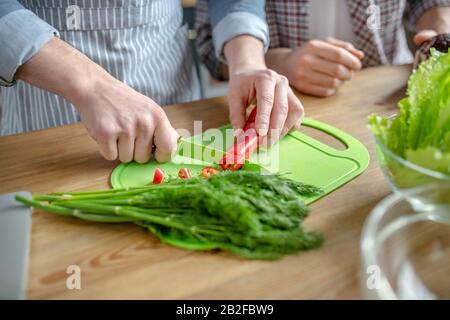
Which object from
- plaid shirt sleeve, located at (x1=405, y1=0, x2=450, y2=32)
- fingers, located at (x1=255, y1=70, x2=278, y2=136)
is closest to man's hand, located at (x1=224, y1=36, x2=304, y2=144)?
fingers, located at (x1=255, y1=70, x2=278, y2=136)

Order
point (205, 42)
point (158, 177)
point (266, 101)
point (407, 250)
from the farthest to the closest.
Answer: point (205, 42) → point (266, 101) → point (158, 177) → point (407, 250)

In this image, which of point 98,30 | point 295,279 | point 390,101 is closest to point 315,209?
point 295,279

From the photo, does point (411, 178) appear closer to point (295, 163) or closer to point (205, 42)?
point (295, 163)

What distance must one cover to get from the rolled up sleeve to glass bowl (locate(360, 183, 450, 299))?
653 mm

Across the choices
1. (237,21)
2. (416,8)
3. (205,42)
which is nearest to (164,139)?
(237,21)

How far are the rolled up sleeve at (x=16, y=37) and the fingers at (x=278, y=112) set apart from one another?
1.49 feet

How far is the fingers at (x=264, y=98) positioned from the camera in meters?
0.96

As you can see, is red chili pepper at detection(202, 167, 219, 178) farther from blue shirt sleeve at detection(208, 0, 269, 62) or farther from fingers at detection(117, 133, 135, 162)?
blue shirt sleeve at detection(208, 0, 269, 62)

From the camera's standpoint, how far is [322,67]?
123 cm

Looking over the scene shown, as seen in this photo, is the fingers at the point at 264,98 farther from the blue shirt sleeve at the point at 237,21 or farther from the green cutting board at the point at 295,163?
the blue shirt sleeve at the point at 237,21

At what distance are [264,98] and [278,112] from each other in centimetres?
4

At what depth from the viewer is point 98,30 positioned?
113cm

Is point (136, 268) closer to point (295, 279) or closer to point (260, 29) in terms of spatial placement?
point (295, 279)

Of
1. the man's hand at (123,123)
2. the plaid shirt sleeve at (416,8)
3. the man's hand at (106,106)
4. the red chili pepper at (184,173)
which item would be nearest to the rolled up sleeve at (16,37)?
the man's hand at (106,106)
